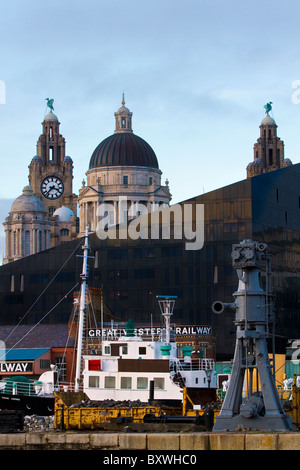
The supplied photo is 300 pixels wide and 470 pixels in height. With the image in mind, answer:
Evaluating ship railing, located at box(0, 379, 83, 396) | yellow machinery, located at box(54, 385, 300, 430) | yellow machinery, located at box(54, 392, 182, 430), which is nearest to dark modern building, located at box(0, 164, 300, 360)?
ship railing, located at box(0, 379, 83, 396)

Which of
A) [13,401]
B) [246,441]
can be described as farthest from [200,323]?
[246,441]

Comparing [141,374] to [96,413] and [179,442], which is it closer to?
[96,413]

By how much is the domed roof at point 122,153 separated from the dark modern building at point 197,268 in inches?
3202

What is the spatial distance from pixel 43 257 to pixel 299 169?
27.5 meters

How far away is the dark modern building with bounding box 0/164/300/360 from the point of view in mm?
101875

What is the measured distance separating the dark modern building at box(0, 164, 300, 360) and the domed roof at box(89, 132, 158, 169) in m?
81.3

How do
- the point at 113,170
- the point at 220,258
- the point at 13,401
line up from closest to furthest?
the point at 13,401 → the point at 220,258 → the point at 113,170

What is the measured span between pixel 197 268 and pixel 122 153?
92.3 m

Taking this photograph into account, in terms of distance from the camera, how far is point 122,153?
193625 millimetres

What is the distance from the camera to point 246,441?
33531 mm

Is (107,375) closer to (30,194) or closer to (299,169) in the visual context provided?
(299,169)

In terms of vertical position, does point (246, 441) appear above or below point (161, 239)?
below

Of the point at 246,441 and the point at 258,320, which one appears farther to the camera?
the point at 258,320

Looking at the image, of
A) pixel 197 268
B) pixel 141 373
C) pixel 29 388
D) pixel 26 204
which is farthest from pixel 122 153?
pixel 141 373
